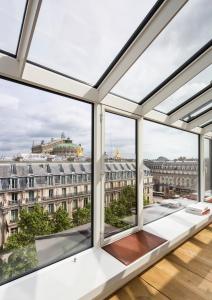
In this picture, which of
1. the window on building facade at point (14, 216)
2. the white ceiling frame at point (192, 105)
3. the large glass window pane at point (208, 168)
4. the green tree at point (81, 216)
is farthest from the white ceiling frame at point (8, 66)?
the large glass window pane at point (208, 168)

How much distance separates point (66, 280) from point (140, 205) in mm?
1277

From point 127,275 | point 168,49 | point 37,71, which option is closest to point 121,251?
point 127,275

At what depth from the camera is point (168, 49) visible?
5.60 ft

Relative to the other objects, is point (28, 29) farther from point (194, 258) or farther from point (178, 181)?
point (178, 181)

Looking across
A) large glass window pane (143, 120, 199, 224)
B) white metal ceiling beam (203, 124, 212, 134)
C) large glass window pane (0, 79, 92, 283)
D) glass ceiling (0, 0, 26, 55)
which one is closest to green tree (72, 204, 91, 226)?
large glass window pane (0, 79, 92, 283)

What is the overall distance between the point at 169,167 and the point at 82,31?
7.77 ft

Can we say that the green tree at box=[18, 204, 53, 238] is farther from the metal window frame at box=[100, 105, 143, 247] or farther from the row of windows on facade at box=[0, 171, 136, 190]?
the metal window frame at box=[100, 105, 143, 247]

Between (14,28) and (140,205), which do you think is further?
(140,205)

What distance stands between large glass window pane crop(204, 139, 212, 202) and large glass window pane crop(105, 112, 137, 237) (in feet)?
7.80

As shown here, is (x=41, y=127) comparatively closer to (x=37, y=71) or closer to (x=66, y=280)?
(x=37, y=71)

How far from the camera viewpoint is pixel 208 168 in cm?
418

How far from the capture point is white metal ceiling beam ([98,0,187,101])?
1.30 meters

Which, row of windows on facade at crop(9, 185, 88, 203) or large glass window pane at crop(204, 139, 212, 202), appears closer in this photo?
row of windows on facade at crop(9, 185, 88, 203)

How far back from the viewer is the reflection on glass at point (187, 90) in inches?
87.6
